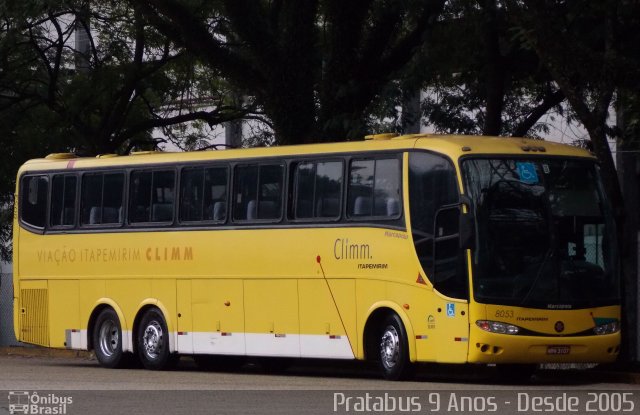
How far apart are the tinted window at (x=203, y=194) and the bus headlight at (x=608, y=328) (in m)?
6.20

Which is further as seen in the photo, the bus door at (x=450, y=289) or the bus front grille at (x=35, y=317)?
the bus front grille at (x=35, y=317)

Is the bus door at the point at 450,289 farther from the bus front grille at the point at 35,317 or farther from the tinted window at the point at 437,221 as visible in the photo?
the bus front grille at the point at 35,317

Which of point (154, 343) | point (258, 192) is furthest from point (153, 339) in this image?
point (258, 192)

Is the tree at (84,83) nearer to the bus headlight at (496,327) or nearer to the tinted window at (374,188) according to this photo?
the tinted window at (374,188)

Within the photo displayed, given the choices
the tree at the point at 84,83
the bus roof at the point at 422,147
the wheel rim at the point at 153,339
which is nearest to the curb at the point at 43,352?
the tree at the point at 84,83

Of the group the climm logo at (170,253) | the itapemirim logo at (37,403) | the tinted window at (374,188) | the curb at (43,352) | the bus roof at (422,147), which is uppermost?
the bus roof at (422,147)

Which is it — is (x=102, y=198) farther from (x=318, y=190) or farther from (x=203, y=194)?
(x=318, y=190)

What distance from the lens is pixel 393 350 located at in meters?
19.1

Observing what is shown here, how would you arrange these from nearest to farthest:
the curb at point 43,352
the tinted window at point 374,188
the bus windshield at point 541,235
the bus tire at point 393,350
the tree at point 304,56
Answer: the bus windshield at point 541,235 < the bus tire at point 393,350 < the tinted window at point 374,188 < the tree at point 304,56 < the curb at point 43,352

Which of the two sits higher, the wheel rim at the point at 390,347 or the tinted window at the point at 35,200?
the tinted window at the point at 35,200

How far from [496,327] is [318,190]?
12.5ft

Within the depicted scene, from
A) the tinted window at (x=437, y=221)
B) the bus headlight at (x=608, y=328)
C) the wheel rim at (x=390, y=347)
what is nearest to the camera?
the tinted window at (x=437, y=221)

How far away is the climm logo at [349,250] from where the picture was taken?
19.5 meters

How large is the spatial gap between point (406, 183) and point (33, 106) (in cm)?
1493
